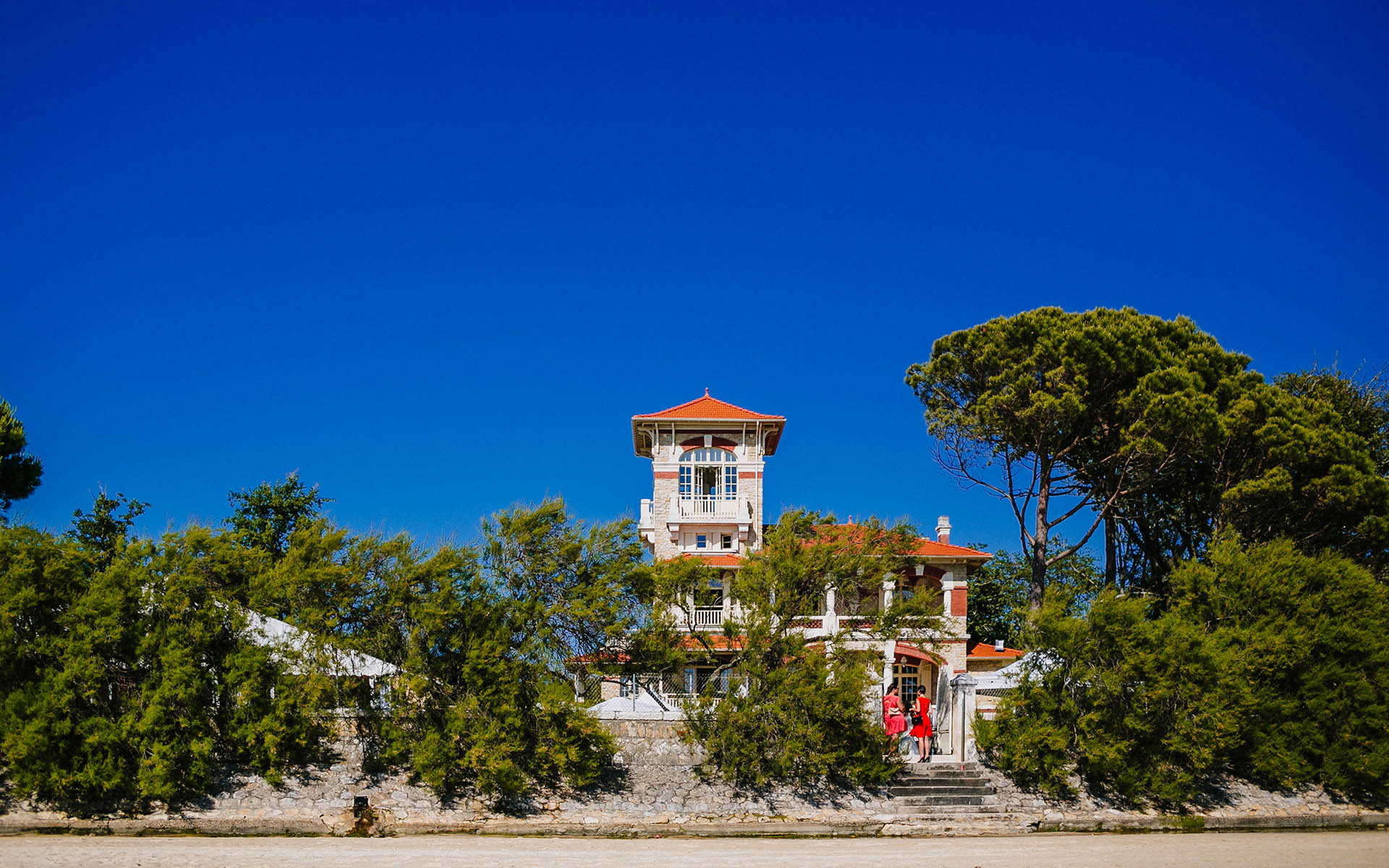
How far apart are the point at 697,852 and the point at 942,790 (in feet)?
19.8

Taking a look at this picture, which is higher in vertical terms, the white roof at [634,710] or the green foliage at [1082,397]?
the green foliage at [1082,397]

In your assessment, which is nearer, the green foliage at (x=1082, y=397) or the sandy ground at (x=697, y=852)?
the sandy ground at (x=697, y=852)

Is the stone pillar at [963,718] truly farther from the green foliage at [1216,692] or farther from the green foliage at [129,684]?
the green foliage at [129,684]

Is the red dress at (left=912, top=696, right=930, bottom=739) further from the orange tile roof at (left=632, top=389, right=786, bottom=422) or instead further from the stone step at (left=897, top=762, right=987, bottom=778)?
the orange tile roof at (left=632, top=389, right=786, bottom=422)

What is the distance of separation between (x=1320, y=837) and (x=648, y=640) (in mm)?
13506

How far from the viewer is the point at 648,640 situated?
67.7 feet

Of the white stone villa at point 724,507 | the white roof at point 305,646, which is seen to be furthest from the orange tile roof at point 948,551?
the white roof at point 305,646

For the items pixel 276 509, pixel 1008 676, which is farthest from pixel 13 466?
pixel 1008 676

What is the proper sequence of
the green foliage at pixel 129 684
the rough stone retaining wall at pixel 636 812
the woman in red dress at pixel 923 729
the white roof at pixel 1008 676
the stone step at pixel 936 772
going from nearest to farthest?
the green foliage at pixel 129 684 < the rough stone retaining wall at pixel 636 812 < the stone step at pixel 936 772 < the white roof at pixel 1008 676 < the woman in red dress at pixel 923 729

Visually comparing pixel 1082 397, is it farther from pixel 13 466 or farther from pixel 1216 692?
pixel 13 466

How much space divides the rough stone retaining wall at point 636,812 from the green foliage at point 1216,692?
0.73 m

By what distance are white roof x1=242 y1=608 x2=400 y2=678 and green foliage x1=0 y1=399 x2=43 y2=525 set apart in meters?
18.9

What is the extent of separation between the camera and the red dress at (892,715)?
21547 millimetres

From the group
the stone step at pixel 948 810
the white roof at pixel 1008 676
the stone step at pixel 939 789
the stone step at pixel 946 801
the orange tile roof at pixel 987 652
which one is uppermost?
the orange tile roof at pixel 987 652
